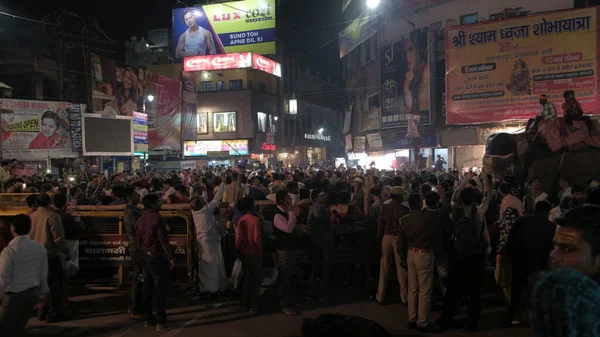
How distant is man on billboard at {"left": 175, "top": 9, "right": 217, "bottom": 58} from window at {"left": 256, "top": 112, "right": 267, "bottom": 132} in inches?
304

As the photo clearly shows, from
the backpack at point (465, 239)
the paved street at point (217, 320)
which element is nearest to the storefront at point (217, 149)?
the paved street at point (217, 320)

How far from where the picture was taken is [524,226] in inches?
237

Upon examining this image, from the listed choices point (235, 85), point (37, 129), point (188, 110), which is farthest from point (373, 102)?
point (37, 129)

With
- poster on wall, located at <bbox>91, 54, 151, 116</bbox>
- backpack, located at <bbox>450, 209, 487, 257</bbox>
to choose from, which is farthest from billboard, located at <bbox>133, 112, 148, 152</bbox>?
backpack, located at <bbox>450, 209, 487, 257</bbox>

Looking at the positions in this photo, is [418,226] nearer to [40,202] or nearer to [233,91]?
[40,202]

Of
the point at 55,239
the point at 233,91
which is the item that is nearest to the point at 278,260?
the point at 55,239

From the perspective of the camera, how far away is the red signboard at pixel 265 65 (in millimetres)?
43322

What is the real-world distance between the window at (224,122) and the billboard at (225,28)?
609 cm

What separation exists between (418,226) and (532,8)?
25686mm

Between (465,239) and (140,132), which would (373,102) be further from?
(465,239)

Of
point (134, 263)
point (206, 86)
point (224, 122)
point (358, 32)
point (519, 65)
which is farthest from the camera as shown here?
point (206, 86)

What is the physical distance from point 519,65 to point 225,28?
25915 millimetres

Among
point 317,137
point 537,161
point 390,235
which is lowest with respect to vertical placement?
point 390,235

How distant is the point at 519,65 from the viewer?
22.3m
